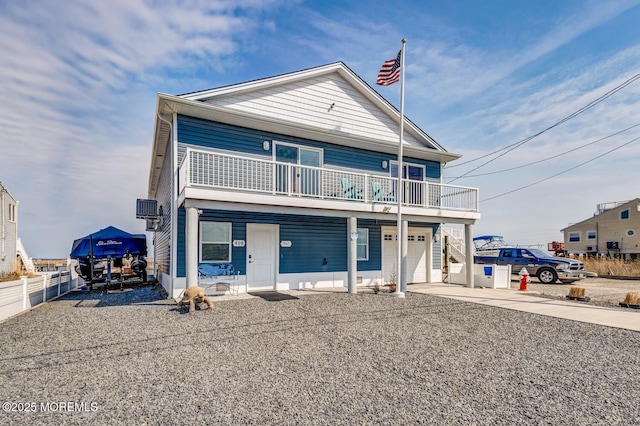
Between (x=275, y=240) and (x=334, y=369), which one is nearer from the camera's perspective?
(x=334, y=369)

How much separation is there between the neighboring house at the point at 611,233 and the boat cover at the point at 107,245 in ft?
125

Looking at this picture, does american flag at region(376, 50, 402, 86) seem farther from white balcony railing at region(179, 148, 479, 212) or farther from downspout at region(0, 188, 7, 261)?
downspout at region(0, 188, 7, 261)

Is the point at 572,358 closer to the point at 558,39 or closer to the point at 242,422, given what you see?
the point at 242,422

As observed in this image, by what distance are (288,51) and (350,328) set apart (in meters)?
11.4

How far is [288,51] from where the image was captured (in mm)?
13500

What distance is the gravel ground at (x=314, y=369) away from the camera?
3.30 metres

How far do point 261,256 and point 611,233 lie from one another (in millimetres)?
37261

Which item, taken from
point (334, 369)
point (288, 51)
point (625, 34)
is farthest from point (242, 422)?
point (625, 34)

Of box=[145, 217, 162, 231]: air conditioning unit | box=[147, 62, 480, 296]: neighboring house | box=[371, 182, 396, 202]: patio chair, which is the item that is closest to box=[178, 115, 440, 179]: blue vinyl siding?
box=[147, 62, 480, 296]: neighboring house

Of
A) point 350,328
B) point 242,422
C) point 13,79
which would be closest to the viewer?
point 242,422

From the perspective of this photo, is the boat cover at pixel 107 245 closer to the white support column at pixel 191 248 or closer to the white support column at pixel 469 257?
the white support column at pixel 191 248

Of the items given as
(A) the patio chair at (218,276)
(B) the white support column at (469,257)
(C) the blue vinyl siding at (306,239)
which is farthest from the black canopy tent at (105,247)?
(B) the white support column at (469,257)

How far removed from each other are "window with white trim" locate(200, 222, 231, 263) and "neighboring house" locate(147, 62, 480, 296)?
0.10 feet

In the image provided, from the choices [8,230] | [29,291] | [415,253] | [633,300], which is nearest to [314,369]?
[29,291]
